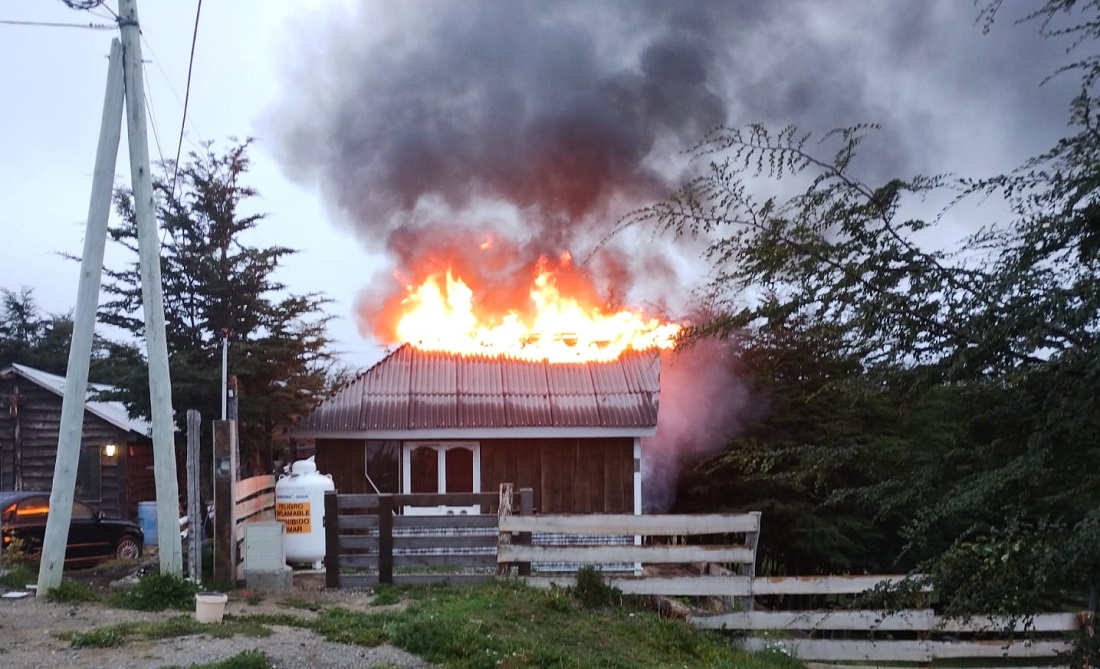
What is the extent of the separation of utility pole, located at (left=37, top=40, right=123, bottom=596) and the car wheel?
5.01 m

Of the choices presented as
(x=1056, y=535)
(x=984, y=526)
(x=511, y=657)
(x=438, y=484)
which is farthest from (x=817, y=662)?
(x=438, y=484)

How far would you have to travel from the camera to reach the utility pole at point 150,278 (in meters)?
10.1

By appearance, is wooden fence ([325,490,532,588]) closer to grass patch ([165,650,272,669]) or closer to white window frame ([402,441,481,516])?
grass patch ([165,650,272,669])

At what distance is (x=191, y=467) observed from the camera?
33.8 ft

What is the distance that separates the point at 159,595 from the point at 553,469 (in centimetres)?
686

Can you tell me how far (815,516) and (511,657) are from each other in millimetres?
10184

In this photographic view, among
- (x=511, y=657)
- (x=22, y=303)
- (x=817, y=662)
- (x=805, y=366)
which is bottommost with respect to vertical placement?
(x=817, y=662)

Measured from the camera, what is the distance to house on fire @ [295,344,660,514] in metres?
14.5

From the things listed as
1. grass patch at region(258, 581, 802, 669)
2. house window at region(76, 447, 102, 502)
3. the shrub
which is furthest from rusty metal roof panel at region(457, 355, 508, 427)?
house window at region(76, 447, 102, 502)

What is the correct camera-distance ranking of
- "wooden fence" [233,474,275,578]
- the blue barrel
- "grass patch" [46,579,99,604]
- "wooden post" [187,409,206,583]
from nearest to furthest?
"grass patch" [46,579,99,604], "wooden post" [187,409,206,583], "wooden fence" [233,474,275,578], the blue barrel

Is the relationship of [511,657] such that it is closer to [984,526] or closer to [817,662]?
[984,526]

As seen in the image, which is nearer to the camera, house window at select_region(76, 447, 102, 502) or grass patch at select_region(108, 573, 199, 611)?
grass patch at select_region(108, 573, 199, 611)

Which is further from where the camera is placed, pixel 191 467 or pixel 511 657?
pixel 191 467

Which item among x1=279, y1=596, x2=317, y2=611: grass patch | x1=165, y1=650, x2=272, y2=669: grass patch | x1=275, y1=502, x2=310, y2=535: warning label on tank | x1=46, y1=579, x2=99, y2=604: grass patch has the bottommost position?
x1=279, y1=596, x2=317, y2=611: grass patch
